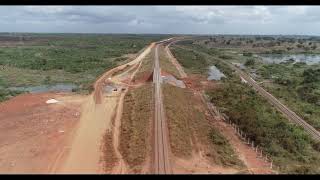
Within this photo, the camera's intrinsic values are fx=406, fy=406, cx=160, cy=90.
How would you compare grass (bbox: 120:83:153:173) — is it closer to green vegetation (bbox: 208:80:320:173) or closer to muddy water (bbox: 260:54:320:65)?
green vegetation (bbox: 208:80:320:173)

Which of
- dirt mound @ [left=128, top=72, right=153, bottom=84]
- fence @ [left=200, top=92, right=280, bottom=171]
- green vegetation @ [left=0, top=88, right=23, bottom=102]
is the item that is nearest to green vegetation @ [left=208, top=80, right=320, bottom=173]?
fence @ [left=200, top=92, right=280, bottom=171]

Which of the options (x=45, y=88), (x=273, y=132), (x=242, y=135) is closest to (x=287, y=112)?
(x=273, y=132)

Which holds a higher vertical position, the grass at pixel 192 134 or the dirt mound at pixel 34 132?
the grass at pixel 192 134

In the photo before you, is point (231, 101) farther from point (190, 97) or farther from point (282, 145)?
point (282, 145)

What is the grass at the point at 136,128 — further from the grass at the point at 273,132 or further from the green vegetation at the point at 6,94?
the green vegetation at the point at 6,94

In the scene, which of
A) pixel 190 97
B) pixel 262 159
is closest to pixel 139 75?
pixel 190 97

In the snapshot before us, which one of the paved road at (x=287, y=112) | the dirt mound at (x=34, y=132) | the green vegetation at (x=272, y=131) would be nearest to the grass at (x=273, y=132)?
the green vegetation at (x=272, y=131)

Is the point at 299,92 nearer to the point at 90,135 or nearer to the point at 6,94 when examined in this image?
the point at 90,135

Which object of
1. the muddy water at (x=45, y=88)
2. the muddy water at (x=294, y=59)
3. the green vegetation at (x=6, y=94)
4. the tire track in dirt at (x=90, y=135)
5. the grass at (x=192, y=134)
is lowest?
the muddy water at (x=294, y=59)
